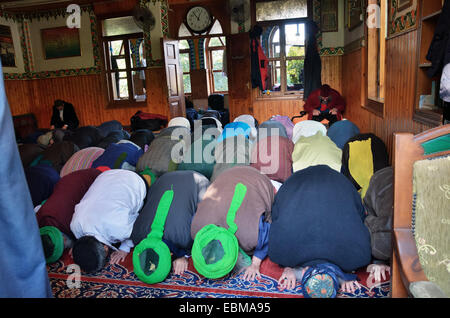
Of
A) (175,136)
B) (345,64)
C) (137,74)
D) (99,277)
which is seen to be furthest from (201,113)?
(99,277)

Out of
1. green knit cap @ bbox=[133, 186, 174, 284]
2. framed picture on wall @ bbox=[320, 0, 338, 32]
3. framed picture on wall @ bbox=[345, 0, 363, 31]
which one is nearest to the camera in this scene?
green knit cap @ bbox=[133, 186, 174, 284]

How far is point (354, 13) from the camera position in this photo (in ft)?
17.1

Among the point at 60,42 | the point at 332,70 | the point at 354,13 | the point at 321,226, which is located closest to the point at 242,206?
the point at 321,226

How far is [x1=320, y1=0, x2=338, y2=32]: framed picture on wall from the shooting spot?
259 inches

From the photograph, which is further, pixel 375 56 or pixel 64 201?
pixel 375 56

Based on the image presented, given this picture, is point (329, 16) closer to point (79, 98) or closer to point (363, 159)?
point (363, 159)

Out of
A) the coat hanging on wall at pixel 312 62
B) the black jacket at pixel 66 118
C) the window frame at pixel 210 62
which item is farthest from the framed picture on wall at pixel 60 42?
the coat hanging on wall at pixel 312 62

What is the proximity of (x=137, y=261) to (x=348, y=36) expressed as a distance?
5473mm

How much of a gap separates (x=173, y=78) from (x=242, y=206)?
5.63 meters

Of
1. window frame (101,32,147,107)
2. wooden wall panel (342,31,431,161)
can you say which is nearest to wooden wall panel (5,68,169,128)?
window frame (101,32,147,107)

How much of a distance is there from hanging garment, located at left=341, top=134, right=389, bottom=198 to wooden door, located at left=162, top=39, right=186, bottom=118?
4642 millimetres

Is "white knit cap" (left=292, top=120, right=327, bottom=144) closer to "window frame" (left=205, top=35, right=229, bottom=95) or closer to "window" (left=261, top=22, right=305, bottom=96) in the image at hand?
"window" (left=261, top=22, right=305, bottom=96)

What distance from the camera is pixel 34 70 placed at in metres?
8.44

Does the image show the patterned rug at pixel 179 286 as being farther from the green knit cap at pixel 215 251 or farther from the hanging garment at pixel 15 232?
the hanging garment at pixel 15 232
